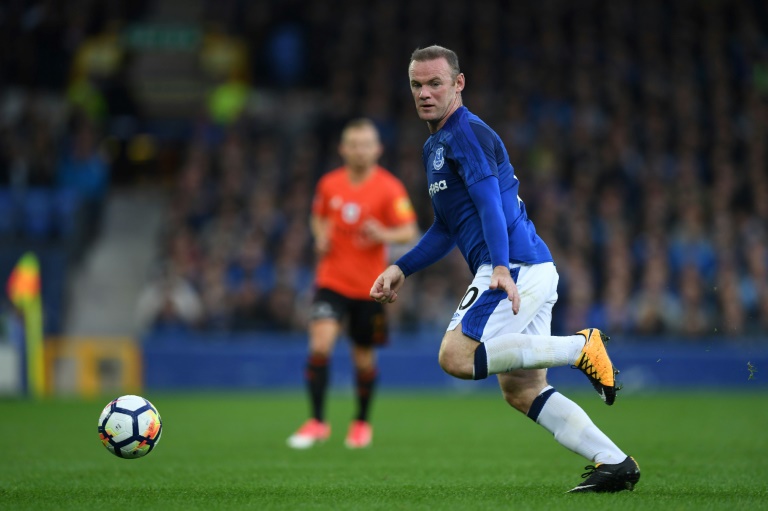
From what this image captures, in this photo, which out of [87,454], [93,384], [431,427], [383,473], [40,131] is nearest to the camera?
[383,473]

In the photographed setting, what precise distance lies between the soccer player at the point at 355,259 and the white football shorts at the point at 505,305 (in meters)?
3.52

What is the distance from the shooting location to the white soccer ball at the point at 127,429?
6.30 metres

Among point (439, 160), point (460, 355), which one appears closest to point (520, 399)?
point (460, 355)

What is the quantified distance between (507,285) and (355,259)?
4.20 m

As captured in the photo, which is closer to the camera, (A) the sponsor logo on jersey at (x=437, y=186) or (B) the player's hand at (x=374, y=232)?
(A) the sponsor logo on jersey at (x=437, y=186)

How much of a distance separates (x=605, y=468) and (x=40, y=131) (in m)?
15.5

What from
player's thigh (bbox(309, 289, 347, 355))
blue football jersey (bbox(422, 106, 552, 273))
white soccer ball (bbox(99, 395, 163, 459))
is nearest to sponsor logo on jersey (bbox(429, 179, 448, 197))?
blue football jersey (bbox(422, 106, 552, 273))

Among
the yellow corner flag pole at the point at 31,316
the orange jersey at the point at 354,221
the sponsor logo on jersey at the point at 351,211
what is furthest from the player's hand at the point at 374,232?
the yellow corner flag pole at the point at 31,316

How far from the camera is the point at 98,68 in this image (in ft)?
69.8

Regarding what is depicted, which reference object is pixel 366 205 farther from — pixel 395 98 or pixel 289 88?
pixel 289 88

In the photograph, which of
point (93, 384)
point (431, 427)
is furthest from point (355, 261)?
point (93, 384)

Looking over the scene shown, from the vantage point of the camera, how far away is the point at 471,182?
550cm

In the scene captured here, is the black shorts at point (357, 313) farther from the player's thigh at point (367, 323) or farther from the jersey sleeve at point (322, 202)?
the jersey sleeve at point (322, 202)

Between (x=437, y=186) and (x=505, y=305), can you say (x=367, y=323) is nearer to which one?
(x=437, y=186)
